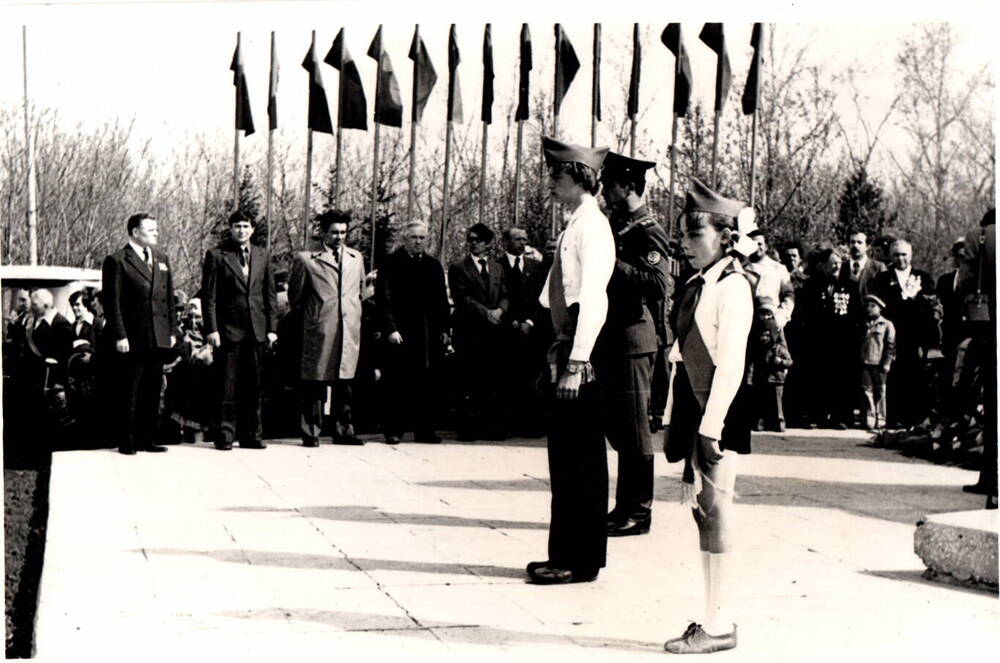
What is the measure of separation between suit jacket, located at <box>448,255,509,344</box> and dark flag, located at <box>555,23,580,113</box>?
9.16ft

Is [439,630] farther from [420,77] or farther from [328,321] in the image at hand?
[420,77]

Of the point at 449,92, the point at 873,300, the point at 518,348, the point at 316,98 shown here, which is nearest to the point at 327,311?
the point at 518,348

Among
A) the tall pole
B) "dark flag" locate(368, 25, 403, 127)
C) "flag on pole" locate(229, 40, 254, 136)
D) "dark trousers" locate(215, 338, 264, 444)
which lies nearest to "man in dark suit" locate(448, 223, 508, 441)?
"dark trousers" locate(215, 338, 264, 444)

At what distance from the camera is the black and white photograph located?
14.6ft

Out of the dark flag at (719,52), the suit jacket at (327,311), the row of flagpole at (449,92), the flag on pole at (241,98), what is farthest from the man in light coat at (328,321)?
the dark flag at (719,52)

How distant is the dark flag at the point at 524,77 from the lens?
12.0 m

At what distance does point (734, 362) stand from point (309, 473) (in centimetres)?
461

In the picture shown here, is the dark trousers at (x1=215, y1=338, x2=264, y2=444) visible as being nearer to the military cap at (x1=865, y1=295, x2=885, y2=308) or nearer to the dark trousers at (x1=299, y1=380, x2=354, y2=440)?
the dark trousers at (x1=299, y1=380, x2=354, y2=440)

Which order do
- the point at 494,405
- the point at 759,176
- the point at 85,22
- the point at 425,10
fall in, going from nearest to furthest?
the point at 85,22, the point at 425,10, the point at 494,405, the point at 759,176

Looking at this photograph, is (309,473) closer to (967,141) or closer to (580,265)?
(580,265)

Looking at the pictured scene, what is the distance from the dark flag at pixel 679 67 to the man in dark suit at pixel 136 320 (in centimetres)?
541

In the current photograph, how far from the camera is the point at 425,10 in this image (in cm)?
603

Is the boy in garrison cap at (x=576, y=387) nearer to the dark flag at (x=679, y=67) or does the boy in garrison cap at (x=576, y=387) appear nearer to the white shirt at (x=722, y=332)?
the white shirt at (x=722, y=332)

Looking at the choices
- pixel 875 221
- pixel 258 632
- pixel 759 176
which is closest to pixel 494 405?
pixel 258 632
